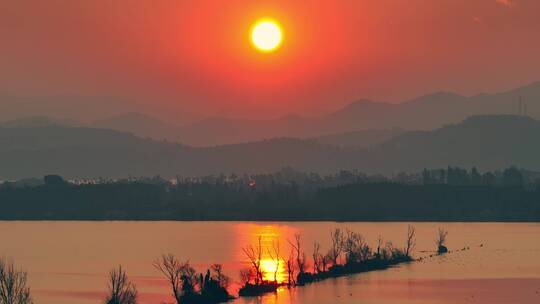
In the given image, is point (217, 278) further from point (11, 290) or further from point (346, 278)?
point (11, 290)

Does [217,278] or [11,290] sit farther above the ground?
[217,278]

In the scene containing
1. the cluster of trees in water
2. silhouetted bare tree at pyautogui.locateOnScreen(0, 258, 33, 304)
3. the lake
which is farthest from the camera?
the lake

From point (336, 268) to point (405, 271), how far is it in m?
12.3

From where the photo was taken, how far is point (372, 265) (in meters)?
144

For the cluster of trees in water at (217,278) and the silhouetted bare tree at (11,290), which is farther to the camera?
the cluster of trees in water at (217,278)

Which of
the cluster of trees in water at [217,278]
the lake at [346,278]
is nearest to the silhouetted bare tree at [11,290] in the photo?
the cluster of trees in water at [217,278]

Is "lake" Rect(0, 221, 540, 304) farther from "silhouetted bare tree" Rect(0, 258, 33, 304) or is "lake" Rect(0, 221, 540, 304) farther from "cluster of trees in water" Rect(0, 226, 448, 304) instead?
"silhouetted bare tree" Rect(0, 258, 33, 304)

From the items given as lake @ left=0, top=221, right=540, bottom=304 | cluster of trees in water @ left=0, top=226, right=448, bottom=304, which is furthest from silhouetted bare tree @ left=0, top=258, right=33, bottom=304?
Answer: lake @ left=0, top=221, right=540, bottom=304

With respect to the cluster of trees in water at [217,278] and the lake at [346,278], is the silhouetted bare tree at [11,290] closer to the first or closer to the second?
the cluster of trees in water at [217,278]

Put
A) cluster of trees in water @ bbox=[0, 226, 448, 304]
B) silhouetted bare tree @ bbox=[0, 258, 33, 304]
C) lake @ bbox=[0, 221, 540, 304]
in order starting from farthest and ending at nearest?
lake @ bbox=[0, 221, 540, 304] → cluster of trees in water @ bbox=[0, 226, 448, 304] → silhouetted bare tree @ bbox=[0, 258, 33, 304]

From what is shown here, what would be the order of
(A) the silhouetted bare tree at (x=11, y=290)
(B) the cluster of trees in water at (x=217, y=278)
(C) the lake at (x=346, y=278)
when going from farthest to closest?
(C) the lake at (x=346, y=278) < (B) the cluster of trees in water at (x=217, y=278) < (A) the silhouetted bare tree at (x=11, y=290)

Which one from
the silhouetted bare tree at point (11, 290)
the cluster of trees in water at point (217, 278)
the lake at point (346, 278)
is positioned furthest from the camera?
the lake at point (346, 278)

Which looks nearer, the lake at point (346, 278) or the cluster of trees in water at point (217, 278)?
the cluster of trees in water at point (217, 278)

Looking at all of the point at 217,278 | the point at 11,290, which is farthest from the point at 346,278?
the point at 11,290
